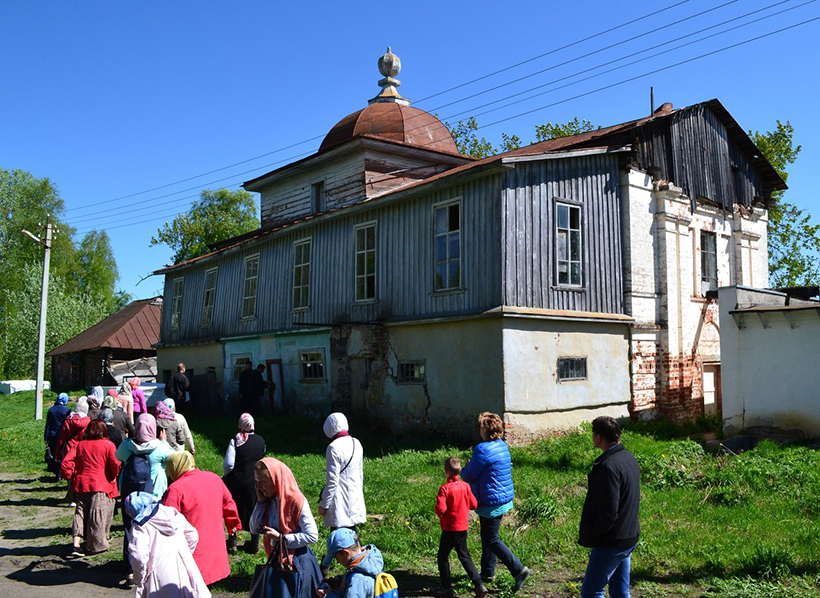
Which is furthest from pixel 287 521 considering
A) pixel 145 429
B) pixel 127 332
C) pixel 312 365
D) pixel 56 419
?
pixel 127 332

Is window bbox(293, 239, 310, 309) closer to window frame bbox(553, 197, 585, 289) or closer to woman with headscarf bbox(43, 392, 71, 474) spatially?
window frame bbox(553, 197, 585, 289)

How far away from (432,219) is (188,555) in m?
11.4

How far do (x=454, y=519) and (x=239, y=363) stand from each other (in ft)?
57.6

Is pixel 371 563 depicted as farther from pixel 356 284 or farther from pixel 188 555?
pixel 356 284

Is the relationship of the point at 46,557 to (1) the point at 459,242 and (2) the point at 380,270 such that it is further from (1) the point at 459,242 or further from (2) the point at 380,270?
(2) the point at 380,270

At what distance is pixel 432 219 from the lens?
15875 millimetres

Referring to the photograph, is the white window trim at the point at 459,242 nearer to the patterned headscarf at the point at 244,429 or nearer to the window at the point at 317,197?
the patterned headscarf at the point at 244,429

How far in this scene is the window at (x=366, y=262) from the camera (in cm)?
1775

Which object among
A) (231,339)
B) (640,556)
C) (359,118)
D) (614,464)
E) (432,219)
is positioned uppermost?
(359,118)

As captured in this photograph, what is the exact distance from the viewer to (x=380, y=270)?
57.1 feet

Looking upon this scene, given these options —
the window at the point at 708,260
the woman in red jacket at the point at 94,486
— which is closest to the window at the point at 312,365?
the window at the point at 708,260

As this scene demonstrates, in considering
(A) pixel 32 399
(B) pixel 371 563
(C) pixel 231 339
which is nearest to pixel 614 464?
(B) pixel 371 563

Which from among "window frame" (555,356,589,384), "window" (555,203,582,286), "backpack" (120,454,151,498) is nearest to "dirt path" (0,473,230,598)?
"backpack" (120,454,151,498)

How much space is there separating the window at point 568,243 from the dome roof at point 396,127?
897cm
